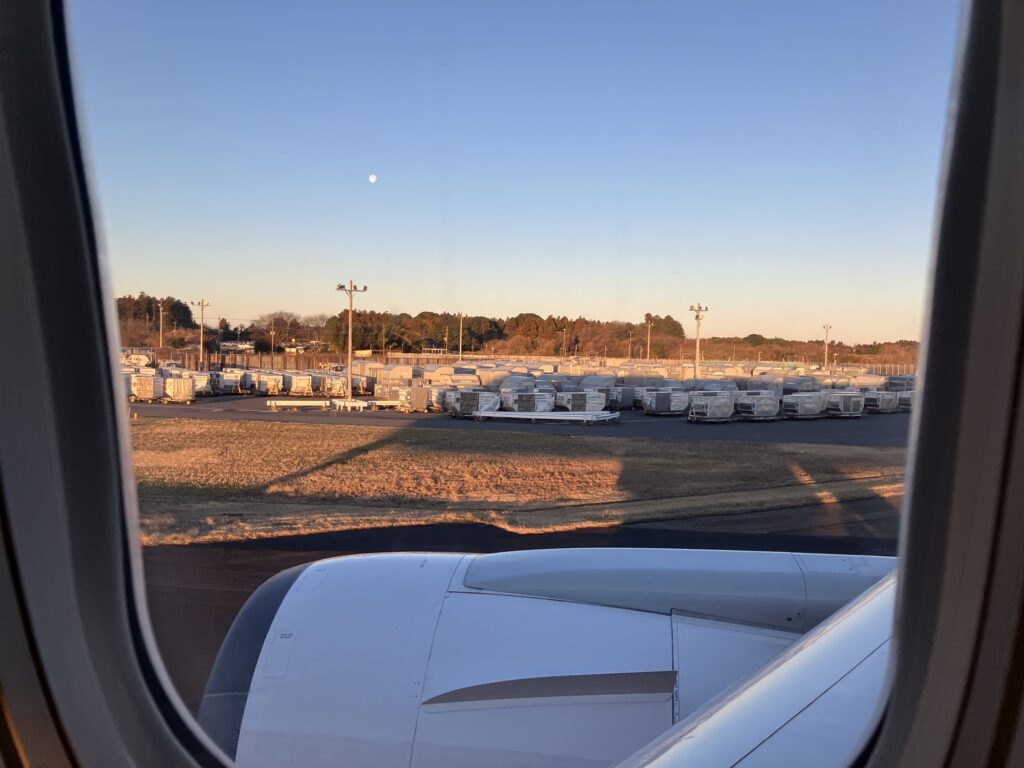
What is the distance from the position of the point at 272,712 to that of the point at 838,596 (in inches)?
76.5

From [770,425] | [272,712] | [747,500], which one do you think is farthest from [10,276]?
[770,425]

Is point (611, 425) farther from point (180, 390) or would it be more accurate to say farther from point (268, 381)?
point (268, 381)

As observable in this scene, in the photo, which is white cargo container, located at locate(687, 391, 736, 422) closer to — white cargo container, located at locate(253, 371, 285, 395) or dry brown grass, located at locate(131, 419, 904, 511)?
dry brown grass, located at locate(131, 419, 904, 511)

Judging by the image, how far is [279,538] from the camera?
23.2 ft

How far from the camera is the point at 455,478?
37.1 ft

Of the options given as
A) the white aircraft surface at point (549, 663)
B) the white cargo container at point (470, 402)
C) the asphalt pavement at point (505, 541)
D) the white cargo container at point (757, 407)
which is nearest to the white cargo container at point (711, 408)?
the white cargo container at point (757, 407)

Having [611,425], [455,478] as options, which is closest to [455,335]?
[455,478]

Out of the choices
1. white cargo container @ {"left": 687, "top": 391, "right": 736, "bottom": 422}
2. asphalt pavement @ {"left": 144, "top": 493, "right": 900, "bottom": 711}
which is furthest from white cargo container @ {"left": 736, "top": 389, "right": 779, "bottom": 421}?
asphalt pavement @ {"left": 144, "top": 493, "right": 900, "bottom": 711}

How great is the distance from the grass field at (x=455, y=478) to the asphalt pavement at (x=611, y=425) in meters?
1.38

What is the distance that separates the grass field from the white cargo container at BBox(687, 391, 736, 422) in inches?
209

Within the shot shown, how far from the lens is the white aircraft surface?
4.95 ft

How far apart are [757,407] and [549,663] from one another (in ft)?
68.9

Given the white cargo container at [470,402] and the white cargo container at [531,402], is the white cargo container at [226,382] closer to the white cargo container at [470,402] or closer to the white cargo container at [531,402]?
the white cargo container at [470,402]

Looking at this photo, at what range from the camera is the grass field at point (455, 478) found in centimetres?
834
